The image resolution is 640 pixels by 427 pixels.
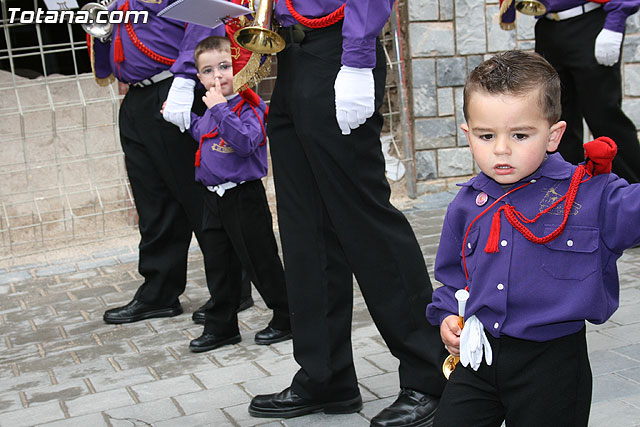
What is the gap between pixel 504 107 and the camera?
1.87 meters

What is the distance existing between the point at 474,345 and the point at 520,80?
1.99ft

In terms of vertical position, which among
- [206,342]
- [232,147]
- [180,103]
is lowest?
[206,342]

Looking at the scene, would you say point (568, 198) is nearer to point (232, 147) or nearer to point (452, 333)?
point (452, 333)

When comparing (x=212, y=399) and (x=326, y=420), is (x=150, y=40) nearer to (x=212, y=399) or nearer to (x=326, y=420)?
(x=212, y=399)

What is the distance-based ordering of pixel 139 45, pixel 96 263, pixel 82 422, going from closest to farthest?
pixel 82 422, pixel 139 45, pixel 96 263

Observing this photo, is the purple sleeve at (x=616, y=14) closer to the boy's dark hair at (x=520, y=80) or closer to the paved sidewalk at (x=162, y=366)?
the paved sidewalk at (x=162, y=366)

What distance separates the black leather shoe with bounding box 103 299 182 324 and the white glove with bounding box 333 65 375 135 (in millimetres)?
2040

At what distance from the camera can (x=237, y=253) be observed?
3.84 m

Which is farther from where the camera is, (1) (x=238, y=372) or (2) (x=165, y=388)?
(1) (x=238, y=372)

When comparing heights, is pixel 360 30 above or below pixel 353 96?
above

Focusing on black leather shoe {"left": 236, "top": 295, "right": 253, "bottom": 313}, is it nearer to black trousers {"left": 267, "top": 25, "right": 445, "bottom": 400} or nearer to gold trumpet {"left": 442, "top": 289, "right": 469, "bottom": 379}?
black trousers {"left": 267, "top": 25, "right": 445, "bottom": 400}

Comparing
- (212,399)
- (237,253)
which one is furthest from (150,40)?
(212,399)

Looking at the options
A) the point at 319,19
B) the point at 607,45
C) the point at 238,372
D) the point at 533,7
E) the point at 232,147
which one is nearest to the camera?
the point at 319,19

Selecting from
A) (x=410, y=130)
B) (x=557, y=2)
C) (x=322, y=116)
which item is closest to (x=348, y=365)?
(x=322, y=116)
